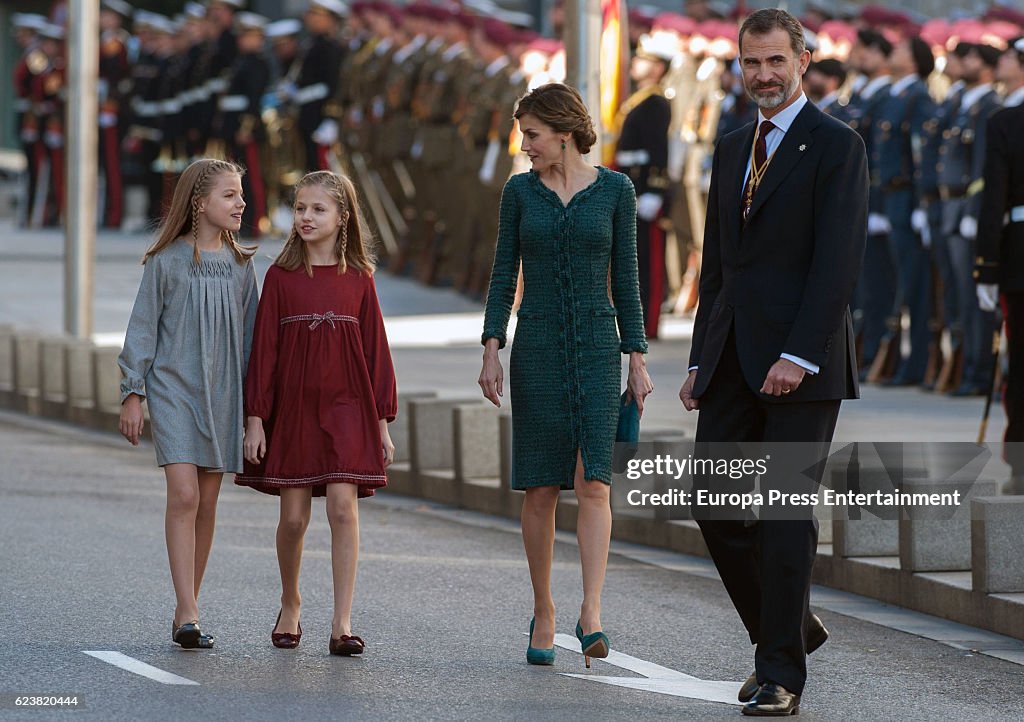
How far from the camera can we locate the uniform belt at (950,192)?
15.4 meters

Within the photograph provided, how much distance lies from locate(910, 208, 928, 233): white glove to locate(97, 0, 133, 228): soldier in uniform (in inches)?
697

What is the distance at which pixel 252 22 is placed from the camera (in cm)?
2898

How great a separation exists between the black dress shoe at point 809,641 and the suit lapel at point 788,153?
1.22m

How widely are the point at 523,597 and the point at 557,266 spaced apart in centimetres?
201

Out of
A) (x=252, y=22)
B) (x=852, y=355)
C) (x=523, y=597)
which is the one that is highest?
(x=252, y=22)

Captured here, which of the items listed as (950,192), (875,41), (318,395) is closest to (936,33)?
(875,41)

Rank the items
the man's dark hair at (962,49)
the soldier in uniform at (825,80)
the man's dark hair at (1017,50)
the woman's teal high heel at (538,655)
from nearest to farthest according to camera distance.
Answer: the woman's teal high heel at (538,655) → the man's dark hair at (1017,50) → the man's dark hair at (962,49) → the soldier in uniform at (825,80)

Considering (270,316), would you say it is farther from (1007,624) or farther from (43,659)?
(1007,624)

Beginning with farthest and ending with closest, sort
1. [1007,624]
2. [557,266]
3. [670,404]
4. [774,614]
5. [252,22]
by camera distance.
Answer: [252,22] → [670,404] → [1007,624] → [557,266] → [774,614]

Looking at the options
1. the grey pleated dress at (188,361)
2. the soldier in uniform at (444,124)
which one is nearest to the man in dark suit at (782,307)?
the grey pleated dress at (188,361)

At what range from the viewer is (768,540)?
6.88 m

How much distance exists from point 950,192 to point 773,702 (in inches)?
358

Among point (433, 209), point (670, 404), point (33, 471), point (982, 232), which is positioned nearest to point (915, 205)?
point (670, 404)

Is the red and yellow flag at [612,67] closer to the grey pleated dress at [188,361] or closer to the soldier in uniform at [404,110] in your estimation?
the soldier in uniform at [404,110]
